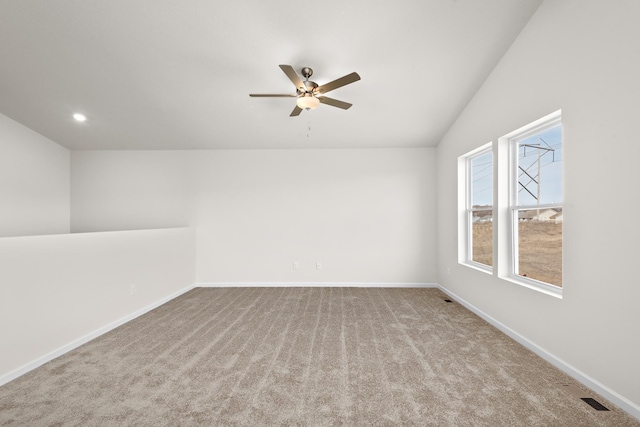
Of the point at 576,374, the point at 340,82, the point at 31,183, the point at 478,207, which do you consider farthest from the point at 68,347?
the point at 478,207

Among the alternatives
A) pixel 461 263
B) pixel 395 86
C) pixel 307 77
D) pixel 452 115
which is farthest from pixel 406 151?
pixel 307 77

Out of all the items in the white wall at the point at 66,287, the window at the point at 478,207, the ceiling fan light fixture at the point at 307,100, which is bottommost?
the white wall at the point at 66,287

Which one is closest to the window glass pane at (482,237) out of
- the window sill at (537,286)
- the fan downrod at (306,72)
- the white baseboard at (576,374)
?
the window sill at (537,286)

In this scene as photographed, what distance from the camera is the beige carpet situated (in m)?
Result: 1.65

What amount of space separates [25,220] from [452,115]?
21.0 ft

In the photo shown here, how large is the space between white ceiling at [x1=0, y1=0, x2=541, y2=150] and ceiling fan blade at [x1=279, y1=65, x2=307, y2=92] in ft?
1.47

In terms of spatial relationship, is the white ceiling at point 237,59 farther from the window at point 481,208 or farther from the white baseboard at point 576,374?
the white baseboard at point 576,374

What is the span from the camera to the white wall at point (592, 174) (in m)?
1.66

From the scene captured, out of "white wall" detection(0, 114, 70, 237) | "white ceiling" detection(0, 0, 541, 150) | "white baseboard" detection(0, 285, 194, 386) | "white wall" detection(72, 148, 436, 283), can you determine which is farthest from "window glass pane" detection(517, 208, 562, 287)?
"white wall" detection(0, 114, 70, 237)

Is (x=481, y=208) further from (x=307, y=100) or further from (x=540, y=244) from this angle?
(x=307, y=100)

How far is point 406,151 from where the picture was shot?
15.8ft

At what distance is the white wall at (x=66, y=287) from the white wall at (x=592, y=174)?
4.24 m

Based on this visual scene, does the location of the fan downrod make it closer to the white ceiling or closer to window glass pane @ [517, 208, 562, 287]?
the white ceiling

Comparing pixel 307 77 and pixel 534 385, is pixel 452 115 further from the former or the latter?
pixel 534 385
